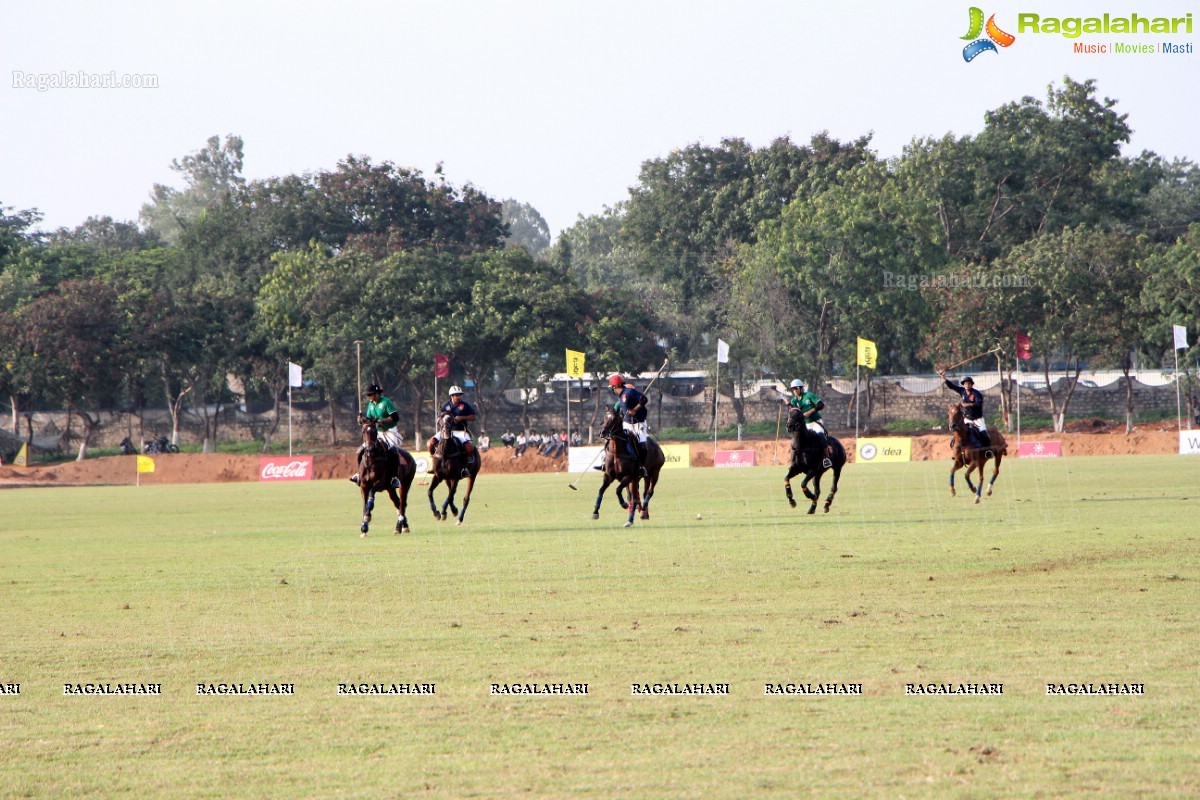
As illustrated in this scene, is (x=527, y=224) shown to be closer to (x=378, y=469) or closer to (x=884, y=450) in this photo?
(x=884, y=450)

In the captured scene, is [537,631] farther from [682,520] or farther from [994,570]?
[682,520]

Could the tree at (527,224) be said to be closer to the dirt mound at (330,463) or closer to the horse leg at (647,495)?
the dirt mound at (330,463)

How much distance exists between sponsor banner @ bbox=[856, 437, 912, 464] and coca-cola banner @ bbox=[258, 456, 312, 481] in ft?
73.6

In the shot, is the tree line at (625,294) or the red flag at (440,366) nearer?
the red flag at (440,366)

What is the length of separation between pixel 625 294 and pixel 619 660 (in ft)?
212

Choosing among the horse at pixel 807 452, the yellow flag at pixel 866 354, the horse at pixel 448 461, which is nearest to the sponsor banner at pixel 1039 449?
the yellow flag at pixel 866 354

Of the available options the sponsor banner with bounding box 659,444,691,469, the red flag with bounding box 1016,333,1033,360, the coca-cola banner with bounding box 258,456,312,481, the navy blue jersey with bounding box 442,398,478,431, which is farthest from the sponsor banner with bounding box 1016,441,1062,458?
the navy blue jersey with bounding box 442,398,478,431

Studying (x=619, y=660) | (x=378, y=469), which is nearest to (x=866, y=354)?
(x=378, y=469)

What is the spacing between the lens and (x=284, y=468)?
173ft

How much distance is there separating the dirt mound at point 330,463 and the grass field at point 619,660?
35.1 m

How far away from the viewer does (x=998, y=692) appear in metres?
7.23

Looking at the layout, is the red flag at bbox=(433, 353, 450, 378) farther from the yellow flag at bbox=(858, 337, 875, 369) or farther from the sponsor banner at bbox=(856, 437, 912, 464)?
the sponsor banner at bbox=(856, 437, 912, 464)

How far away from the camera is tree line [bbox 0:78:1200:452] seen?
195ft

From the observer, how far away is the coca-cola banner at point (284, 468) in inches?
2048
